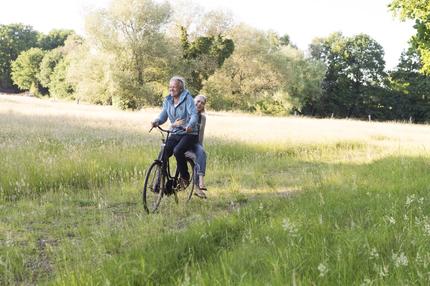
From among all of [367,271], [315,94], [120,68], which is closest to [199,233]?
[367,271]

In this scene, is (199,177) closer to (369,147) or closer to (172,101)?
(172,101)

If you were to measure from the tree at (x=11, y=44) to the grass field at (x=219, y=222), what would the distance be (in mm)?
103774

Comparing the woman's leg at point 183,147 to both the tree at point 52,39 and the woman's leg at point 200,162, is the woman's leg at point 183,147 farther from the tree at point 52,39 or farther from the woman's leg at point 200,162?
the tree at point 52,39

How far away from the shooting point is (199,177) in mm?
8234

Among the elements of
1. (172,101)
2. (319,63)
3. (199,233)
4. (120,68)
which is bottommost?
(199,233)

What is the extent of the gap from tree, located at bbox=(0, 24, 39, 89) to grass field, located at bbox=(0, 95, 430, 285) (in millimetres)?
103774

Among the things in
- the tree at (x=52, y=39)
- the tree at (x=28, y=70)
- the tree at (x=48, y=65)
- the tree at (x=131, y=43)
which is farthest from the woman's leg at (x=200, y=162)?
the tree at (x=52, y=39)

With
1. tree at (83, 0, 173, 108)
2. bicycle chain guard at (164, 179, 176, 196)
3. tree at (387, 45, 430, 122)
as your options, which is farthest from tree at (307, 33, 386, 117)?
bicycle chain guard at (164, 179, 176, 196)

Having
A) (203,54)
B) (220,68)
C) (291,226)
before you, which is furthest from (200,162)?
(220,68)

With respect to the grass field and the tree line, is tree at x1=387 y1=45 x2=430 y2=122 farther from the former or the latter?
the grass field

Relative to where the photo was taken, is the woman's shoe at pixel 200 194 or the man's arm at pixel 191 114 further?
the woman's shoe at pixel 200 194

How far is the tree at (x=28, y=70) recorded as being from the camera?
97.0m

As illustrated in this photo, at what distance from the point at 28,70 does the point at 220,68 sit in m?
58.6

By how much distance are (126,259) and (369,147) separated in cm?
1399
